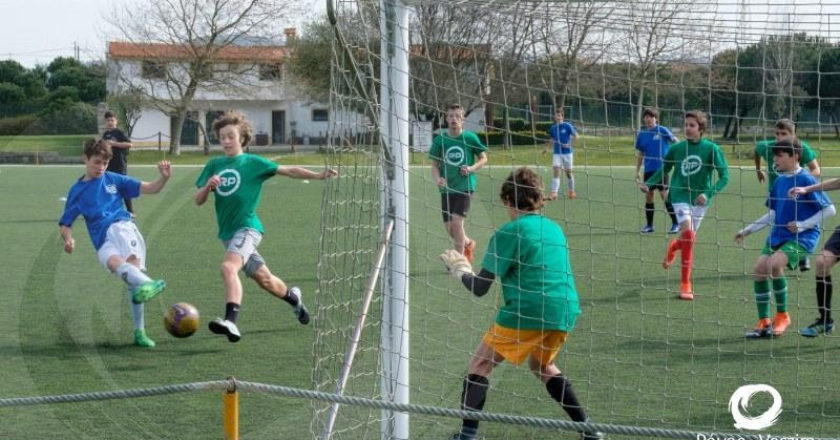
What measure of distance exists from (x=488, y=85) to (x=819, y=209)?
3278mm

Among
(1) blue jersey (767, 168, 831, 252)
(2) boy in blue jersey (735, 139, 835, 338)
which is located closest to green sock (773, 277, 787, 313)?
(2) boy in blue jersey (735, 139, 835, 338)

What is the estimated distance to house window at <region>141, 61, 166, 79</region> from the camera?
46281mm

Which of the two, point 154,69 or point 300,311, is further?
point 154,69

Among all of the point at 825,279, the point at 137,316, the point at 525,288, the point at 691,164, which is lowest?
the point at 137,316

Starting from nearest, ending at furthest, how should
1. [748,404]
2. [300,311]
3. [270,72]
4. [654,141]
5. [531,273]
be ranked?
[531,273]
[748,404]
[654,141]
[300,311]
[270,72]

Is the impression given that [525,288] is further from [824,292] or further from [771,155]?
[824,292]

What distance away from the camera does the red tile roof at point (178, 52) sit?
4691 centimetres

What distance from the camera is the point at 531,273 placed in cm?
510

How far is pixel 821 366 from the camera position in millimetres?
6969

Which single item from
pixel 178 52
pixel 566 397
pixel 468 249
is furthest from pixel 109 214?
pixel 178 52

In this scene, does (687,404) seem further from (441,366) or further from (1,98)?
(1,98)

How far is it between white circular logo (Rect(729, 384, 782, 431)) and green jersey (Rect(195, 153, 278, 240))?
3435 mm

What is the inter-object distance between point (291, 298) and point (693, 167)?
3.76 m

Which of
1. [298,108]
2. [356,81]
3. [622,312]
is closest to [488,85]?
[356,81]
